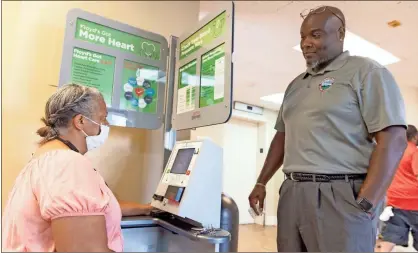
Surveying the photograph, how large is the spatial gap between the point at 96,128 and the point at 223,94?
0.59 meters

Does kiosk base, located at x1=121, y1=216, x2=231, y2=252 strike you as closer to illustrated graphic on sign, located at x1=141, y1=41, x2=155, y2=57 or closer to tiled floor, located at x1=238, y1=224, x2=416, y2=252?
tiled floor, located at x1=238, y1=224, x2=416, y2=252

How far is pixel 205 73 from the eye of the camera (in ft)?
5.54

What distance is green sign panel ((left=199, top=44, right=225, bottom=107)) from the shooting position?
1.53 meters

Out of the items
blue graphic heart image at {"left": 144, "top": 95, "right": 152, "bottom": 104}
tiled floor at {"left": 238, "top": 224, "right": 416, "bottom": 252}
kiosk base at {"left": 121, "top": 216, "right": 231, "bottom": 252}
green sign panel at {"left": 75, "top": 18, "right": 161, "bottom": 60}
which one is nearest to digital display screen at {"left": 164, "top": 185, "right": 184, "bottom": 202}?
kiosk base at {"left": 121, "top": 216, "right": 231, "bottom": 252}

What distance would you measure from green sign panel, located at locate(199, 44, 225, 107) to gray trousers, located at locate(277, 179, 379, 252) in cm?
52

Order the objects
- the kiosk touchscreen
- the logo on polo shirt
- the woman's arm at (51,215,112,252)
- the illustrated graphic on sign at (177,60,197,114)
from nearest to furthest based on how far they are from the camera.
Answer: the woman's arm at (51,215,112,252)
the logo on polo shirt
the kiosk touchscreen
the illustrated graphic on sign at (177,60,197,114)

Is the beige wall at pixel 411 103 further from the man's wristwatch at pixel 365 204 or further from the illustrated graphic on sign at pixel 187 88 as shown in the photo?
the illustrated graphic on sign at pixel 187 88

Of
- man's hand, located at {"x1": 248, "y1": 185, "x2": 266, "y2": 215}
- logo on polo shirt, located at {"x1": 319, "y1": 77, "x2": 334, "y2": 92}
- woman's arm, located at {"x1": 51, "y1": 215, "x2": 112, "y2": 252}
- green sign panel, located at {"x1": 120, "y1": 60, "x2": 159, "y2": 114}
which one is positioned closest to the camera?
woman's arm, located at {"x1": 51, "y1": 215, "x2": 112, "y2": 252}

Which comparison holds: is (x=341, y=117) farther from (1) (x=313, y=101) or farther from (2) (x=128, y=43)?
(2) (x=128, y=43)

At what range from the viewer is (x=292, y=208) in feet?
4.15

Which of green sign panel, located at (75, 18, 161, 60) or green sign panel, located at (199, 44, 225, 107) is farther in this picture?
green sign panel, located at (75, 18, 161, 60)

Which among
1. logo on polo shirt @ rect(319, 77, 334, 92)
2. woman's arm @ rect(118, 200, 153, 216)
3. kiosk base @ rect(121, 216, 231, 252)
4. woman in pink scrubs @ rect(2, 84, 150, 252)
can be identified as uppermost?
logo on polo shirt @ rect(319, 77, 334, 92)

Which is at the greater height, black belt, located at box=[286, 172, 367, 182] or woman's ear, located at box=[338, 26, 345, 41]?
woman's ear, located at box=[338, 26, 345, 41]

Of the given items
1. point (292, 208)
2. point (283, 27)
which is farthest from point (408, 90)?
point (283, 27)
